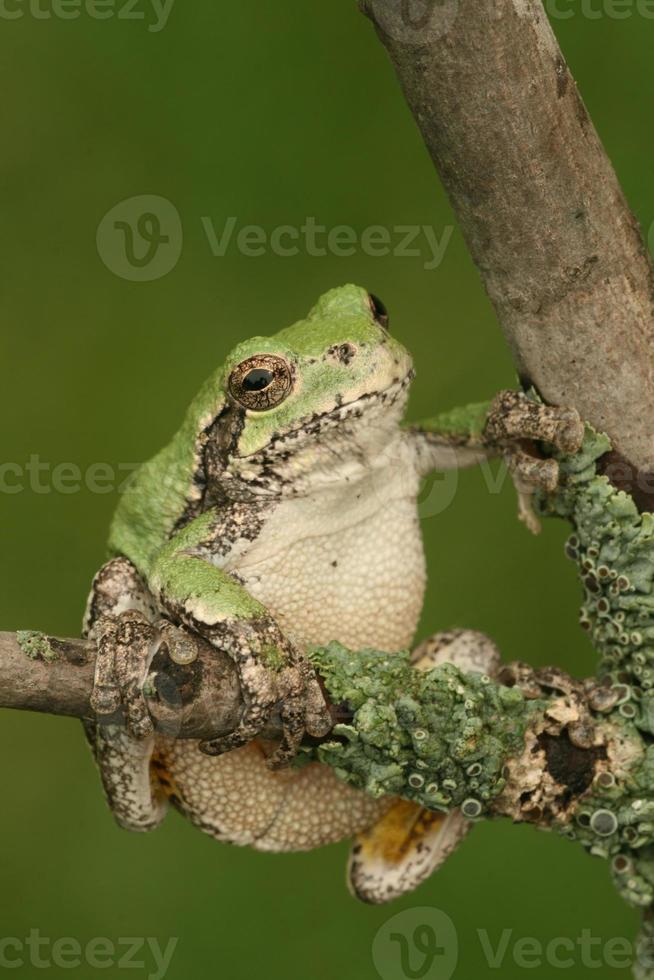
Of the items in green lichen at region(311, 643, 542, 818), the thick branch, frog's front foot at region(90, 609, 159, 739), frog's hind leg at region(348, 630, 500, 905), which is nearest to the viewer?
the thick branch

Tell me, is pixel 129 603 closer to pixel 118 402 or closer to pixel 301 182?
pixel 118 402

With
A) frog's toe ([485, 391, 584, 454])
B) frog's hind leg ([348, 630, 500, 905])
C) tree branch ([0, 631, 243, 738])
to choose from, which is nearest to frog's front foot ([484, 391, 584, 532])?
frog's toe ([485, 391, 584, 454])

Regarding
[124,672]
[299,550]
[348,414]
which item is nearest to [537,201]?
[348,414]

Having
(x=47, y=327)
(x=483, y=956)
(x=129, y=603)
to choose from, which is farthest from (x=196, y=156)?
(x=483, y=956)

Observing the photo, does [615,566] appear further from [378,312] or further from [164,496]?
[164,496]

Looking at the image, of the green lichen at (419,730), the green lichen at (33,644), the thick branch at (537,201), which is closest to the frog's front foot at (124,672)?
the green lichen at (33,644)

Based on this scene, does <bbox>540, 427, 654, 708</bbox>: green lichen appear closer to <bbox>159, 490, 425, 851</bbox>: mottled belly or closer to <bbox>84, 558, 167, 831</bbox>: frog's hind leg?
<bbox>159, 490, 425, 851</bbox>: mottled belly

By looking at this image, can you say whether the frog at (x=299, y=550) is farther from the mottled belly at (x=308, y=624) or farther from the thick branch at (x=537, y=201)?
the thick branch at (x=537, y=201)
